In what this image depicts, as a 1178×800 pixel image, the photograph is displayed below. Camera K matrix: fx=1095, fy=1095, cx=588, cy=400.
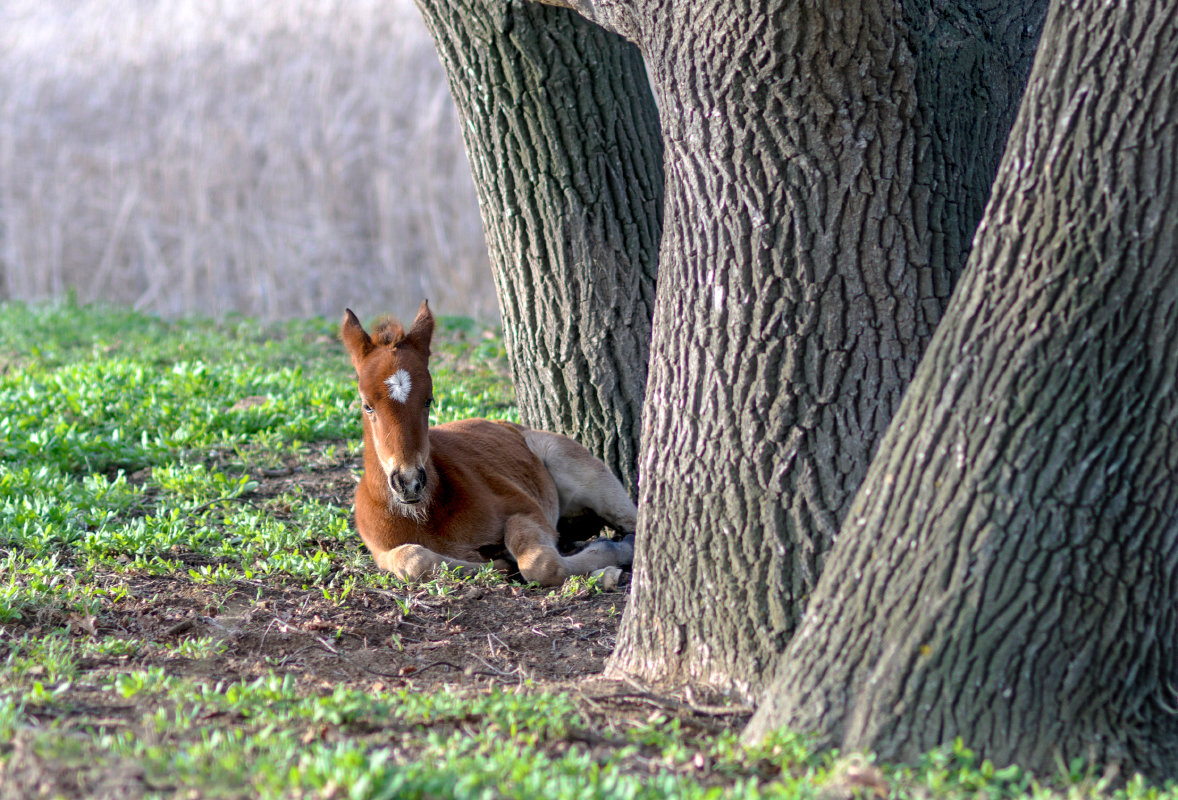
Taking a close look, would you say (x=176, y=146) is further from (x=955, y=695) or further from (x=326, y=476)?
(x=955, y=695)

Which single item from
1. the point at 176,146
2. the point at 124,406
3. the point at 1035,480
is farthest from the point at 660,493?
the point at 176,146

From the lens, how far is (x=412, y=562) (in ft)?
18.5

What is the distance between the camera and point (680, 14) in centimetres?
402

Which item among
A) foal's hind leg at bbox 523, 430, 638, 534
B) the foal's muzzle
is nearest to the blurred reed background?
foal's hind leg at bbox 523, 430, 638, 534

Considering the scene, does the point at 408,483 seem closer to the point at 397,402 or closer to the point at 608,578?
the point at 397,402

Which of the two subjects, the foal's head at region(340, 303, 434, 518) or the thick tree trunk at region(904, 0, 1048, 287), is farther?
the foal's head at region(340, 303, 434, 518)

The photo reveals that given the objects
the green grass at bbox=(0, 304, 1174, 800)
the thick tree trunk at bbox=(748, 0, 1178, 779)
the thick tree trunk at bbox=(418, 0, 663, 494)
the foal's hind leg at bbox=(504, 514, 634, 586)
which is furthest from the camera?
the thick tree trunk at bbox=(418, 0, 663, 494)

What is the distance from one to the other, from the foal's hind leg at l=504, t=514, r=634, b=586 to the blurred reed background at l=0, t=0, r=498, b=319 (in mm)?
8791

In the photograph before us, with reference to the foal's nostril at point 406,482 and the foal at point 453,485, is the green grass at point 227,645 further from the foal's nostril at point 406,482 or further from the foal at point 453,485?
the foal's nostril at point 406,482

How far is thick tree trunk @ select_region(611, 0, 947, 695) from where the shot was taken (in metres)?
3.86

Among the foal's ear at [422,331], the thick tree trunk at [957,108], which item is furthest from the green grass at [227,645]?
the thick tree trunk at [957,108]

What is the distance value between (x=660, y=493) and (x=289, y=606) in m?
2.06

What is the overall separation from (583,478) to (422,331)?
147cm

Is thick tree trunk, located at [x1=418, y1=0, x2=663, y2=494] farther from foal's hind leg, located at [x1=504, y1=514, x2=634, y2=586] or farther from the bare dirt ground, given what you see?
the bare dirt ground
